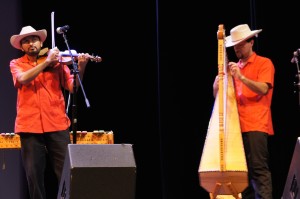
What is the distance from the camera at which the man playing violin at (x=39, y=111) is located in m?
5.38

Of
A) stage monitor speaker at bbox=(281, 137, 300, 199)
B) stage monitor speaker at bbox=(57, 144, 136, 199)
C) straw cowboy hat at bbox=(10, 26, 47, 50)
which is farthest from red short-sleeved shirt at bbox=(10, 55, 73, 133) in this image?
stage monitor speaker at bbox=(281, 137, 300, 199)

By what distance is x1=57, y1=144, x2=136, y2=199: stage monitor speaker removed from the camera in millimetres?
3934

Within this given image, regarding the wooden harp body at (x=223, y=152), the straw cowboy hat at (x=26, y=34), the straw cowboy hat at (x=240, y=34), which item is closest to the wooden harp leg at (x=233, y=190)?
the wooden harp body at (x=223, y=152)

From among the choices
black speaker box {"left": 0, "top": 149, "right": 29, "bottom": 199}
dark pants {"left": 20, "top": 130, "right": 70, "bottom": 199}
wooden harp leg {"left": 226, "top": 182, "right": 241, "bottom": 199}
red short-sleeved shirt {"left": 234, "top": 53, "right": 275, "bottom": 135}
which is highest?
red short-sleeved shirt {"left": 234, "top": 53, "right": 275, "bottom": 135}

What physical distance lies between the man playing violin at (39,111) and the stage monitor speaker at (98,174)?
1.33 meters

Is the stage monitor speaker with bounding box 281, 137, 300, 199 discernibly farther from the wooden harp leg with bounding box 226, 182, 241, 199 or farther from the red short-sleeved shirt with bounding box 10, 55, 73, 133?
the red short-sleeved shirt with bounding box 10, 55, 73, 133

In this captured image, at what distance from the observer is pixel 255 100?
5684 mm

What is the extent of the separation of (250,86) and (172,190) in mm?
2327

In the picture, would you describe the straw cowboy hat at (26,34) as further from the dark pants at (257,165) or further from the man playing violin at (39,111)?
the dark pants at (257,165)

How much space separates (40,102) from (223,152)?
Answer: 5.22 ft

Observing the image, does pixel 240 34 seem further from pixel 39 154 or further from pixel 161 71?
pixel 39 154

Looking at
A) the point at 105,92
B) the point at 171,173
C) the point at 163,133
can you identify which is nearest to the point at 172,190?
the point at 171,173

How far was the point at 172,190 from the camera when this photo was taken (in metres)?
7.45

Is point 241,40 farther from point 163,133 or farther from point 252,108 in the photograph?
point 163,133
